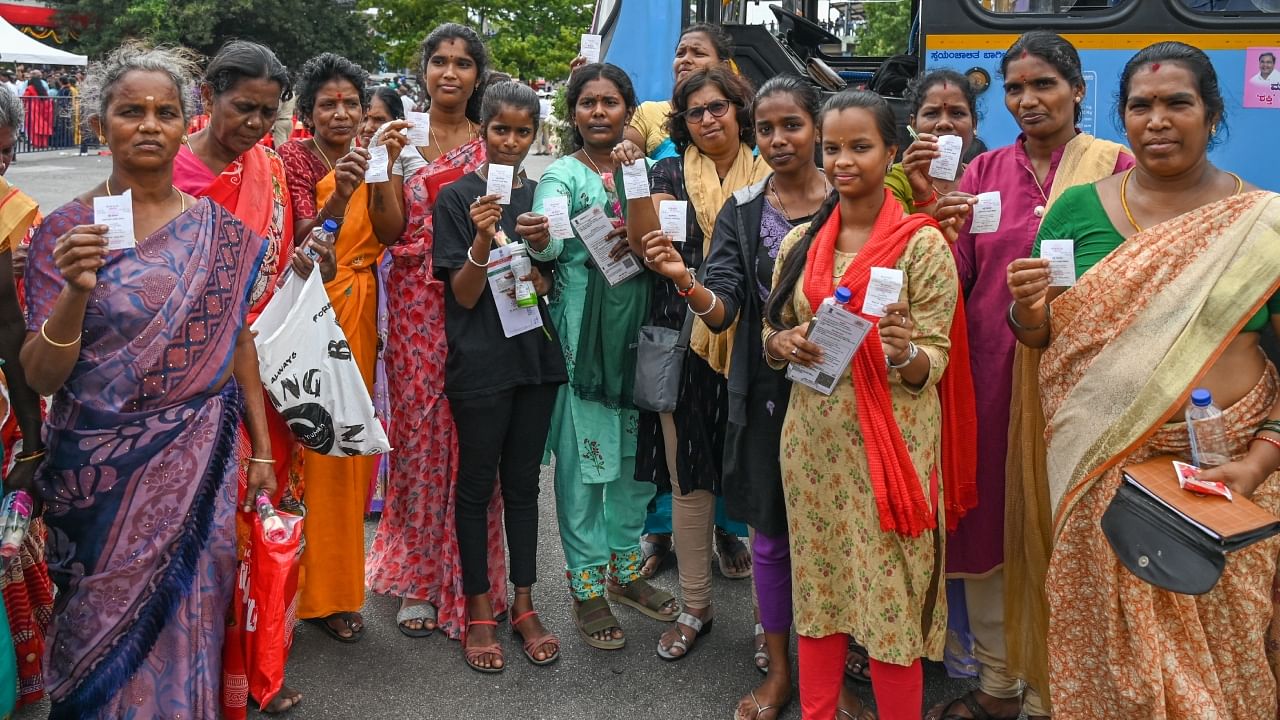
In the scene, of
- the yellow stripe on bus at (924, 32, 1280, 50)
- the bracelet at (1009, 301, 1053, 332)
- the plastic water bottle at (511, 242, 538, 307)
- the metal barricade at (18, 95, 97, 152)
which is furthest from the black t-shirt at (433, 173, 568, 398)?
the metal barricade at (18, 95, 97, 152)

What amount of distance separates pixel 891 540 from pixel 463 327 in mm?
1686

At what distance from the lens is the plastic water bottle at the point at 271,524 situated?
2.95 metres

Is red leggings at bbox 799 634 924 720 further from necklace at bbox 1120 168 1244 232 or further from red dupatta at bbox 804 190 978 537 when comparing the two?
necklace at bbox 1120 168 1244 232

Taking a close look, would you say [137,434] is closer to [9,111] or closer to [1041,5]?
[9,111]

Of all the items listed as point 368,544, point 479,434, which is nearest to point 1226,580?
point 479,434

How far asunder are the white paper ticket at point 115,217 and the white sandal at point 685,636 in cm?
233

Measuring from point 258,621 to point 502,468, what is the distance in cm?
110

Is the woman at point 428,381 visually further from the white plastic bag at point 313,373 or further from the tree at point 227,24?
the tree at point 227,24

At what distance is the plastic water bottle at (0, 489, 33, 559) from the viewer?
268cm

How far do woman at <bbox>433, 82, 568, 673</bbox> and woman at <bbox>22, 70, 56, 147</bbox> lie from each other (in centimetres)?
2234

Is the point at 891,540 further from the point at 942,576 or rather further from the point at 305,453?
the point at 305,453

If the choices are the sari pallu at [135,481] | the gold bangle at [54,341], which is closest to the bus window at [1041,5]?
the sari pallu at [135,481]

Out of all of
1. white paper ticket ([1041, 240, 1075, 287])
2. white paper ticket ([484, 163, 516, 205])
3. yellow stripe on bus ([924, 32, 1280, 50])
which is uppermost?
yellow stripe on bus ([924, 32, 1280, 50])

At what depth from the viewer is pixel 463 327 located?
3.67m
